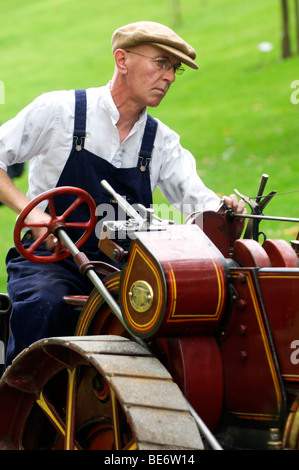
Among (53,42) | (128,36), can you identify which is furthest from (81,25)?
(128,36)

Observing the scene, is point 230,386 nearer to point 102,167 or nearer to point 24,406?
point 24,406

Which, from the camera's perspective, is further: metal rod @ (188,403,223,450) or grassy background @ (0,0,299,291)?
grassy background @ (0,0,299,291)

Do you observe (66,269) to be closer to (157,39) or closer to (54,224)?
(54,224)

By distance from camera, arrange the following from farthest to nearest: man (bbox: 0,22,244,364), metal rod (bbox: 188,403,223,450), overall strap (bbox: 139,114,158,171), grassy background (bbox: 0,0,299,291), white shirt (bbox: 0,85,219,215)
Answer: grassy background (bbox: 0,0,299,291) → overall strap (bbox: 139,114,158,171) → white shirt (bbox: 0,85,219,215) → man (bbox: 0,22,244,364) → metal rod (bbox: 188,403,223,450)

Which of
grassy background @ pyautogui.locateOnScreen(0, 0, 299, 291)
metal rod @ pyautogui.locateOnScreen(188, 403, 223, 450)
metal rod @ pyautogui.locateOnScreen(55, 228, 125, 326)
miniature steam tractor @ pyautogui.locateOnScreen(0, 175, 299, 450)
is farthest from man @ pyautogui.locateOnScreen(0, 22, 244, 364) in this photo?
grassy background @ pyautogui.locateOnScreen(0, 0, 299, 291)

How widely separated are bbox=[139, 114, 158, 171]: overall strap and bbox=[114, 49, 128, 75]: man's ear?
30 cm

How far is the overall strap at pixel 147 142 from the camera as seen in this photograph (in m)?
4.23

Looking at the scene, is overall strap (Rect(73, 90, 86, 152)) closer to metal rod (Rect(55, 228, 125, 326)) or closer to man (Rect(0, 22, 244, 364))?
man (Rect(0, 22, 244, 364))

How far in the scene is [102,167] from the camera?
4.12 m

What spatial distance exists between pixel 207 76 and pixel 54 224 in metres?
20.3

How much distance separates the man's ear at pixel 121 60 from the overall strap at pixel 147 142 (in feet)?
0.99

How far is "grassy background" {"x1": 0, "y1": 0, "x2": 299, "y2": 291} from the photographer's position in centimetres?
1477

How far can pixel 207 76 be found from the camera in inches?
922
